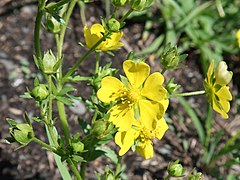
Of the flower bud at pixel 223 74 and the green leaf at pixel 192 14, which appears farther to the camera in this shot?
the green leaf at pixel 192 14

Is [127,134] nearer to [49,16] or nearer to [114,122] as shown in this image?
[114,122]

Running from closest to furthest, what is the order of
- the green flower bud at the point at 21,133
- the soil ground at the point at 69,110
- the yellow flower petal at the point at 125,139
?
the green flower bud at the point at 21,133, the yellow flower petal at the point at 125,139, the soil ground at the point at 69,110

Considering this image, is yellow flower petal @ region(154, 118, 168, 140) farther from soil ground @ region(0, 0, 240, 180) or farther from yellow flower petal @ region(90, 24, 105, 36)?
soil ground @ region(0, 0, 240, 180)

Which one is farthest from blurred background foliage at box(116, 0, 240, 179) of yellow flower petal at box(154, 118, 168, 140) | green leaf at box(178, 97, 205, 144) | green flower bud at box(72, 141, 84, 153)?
green flower bud at box(72, 141, 84, 153)

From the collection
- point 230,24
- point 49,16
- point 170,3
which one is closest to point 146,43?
point 170,3

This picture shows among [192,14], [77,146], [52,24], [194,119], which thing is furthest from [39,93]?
[192,14]

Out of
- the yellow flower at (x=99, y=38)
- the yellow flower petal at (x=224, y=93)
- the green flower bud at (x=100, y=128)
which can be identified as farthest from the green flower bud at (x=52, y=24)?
the yellow flower petal at (x=224, y=93)

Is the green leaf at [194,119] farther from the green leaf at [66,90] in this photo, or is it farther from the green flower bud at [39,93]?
the green flower bud at [39,93]
